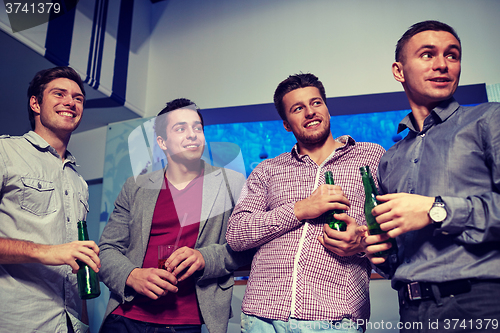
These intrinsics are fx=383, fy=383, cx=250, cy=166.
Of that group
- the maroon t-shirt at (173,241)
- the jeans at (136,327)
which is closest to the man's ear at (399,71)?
the maroon t-shirt at (173,241)

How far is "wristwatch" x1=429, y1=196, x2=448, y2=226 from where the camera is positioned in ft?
2.86

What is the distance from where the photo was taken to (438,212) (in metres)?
0.88

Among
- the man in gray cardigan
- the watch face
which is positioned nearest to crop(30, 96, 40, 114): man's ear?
the man in gray cardigan

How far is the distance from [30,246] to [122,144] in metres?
1.82

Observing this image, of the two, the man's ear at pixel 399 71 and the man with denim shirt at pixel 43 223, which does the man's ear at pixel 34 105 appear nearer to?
the man with denim shirt at pixel 43 223

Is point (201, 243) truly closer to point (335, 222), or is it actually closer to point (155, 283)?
point (155, 283)

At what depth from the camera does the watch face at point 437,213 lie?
87 cm

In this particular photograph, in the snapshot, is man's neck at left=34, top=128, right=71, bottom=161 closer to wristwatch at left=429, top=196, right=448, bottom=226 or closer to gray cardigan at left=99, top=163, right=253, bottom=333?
gray cardigan at left=99, top=163, right=253, bottom=333

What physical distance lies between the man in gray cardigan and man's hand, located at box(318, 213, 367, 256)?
1.37ft

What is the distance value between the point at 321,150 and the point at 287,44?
1698mm

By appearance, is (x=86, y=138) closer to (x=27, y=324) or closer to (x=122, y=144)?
(x=122, y=144)

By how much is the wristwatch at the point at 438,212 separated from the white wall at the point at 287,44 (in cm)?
196

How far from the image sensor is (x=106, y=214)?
2.80 m

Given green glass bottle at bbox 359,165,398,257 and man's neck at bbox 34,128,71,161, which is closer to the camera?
green glass bottle at bbox 359,165,398,257
